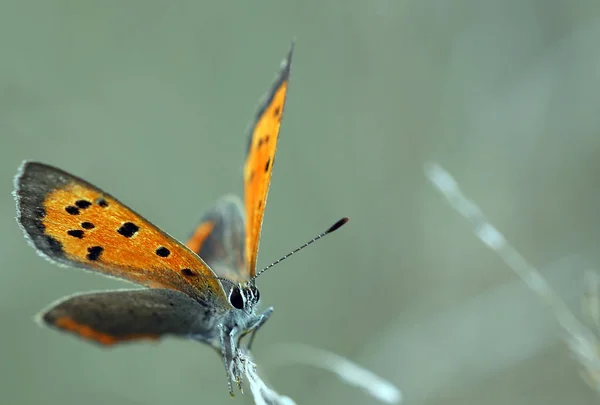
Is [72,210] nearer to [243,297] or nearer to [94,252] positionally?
[94,252]

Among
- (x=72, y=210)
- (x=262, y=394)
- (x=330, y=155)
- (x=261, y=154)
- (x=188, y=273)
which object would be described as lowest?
(x=262, y=394)

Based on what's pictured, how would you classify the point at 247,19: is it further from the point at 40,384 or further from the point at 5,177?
the point at 40,384

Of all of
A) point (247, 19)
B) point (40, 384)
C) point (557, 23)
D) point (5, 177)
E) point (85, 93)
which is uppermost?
point (557, 23)

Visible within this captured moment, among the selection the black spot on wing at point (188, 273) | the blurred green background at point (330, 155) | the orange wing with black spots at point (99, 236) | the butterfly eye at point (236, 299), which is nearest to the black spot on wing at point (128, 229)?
the orange wing with black spots at point (99, 236)

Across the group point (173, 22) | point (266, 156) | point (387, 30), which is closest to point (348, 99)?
point (387, 30)

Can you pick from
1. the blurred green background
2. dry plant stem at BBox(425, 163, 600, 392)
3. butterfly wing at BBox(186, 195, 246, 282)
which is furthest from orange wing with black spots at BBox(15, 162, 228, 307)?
the blurred green background

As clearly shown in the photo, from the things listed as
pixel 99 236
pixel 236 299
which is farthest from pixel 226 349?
pixel 99 236

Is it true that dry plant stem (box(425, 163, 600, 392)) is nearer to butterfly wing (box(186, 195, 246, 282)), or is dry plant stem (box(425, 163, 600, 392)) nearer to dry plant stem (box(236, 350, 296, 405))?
dry plant stem (box(236, 350, 296, 405))
